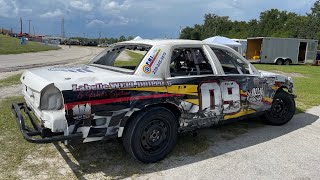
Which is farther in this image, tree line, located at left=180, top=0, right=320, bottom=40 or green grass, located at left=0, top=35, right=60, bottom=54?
tree line, located at left=180, top=0, right=320, bottom=40

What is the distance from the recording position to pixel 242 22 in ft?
303

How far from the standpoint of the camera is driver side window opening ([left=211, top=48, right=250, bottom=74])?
5.32 meters

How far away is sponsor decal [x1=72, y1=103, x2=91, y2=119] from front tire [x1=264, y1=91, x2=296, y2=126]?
4.07 meters

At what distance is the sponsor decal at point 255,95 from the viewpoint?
5625 mm

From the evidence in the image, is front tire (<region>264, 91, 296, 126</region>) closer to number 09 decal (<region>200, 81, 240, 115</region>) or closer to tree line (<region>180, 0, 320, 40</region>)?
number 09 decal (<region>200, 81, 240, 115</region>)

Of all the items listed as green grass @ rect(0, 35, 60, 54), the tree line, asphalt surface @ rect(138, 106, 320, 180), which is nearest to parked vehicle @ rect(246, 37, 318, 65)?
green grass @ rect(0, 35, 60, 54)

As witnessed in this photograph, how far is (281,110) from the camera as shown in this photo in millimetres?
6660

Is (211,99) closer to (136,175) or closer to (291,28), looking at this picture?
(136,175)

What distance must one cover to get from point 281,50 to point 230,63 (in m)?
25.7

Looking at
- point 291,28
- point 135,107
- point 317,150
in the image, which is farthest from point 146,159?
point 291,28

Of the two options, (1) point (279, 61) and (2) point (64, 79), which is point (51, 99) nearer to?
(2) point (64, 79)

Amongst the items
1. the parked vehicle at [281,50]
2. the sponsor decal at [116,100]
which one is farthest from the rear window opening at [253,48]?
the sponsor decal at [116,100]

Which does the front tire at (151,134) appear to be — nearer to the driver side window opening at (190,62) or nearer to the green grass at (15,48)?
the driver side window opening at (190,62)

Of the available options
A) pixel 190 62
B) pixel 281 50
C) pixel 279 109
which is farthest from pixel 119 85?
pixel 281 50
